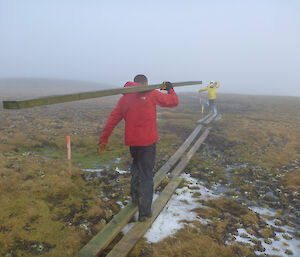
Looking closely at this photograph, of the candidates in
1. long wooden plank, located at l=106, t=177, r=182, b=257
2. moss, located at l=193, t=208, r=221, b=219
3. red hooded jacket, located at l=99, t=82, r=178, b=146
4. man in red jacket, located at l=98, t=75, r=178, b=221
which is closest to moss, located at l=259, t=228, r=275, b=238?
moss, located at l=193, t=208, r=221, b=219

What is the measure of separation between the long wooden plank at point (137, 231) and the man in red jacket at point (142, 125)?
227 mm

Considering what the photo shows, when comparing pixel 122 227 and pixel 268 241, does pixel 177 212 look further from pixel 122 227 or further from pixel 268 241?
pixel 268 241

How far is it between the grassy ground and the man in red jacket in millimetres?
1289

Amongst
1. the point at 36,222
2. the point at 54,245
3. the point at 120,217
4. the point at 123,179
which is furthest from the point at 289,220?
the point at 36,222

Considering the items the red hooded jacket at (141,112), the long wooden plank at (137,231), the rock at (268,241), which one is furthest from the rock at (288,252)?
the red hooded jacket at (141,112)

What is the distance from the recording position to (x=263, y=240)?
555 centimetres

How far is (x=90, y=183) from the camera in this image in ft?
27.2

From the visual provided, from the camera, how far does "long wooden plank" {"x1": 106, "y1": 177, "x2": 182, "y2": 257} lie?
15.7 ft

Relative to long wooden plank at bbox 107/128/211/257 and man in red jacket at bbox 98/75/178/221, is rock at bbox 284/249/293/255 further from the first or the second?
man in red jacket at bbox 98/75/178/221

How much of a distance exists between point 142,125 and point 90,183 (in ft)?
13.0

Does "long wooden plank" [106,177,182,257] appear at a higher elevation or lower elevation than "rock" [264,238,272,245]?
higher

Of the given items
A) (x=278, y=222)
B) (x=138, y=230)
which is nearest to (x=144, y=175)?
(x=138, y=230)

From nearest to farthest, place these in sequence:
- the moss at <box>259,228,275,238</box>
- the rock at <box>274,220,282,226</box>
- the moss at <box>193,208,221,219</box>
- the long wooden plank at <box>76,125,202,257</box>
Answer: the long wooden plank at <box>76,125,202,257</box>
the moss at <box>259,228,275,238</box>
the rock at <box>274,220,282,226</box>
the moss at <box>193,208,221,219</box>

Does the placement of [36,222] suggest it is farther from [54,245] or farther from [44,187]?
[44,187]
